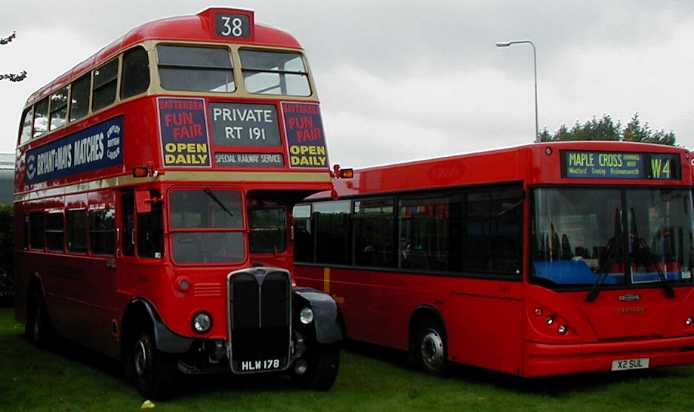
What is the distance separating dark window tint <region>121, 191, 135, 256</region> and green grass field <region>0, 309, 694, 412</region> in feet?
5.95

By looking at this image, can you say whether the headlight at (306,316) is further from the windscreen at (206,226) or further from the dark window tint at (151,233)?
the dark window tint at (151,233)

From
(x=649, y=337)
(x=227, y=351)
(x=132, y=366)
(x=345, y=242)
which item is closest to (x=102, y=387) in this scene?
(x=132, y=366)

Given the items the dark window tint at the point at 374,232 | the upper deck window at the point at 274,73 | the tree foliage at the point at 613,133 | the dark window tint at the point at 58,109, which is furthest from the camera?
the tree foliage at the point at 613,133

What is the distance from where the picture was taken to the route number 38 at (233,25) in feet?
43.0

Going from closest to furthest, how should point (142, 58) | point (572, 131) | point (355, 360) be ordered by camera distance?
point (142, 58), point (355, 360), point (572, 131)

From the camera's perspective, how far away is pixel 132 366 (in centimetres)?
1320

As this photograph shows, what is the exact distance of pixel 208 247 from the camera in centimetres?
1223

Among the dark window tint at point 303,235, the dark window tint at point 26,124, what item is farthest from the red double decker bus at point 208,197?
the dark window tint at point 26,124

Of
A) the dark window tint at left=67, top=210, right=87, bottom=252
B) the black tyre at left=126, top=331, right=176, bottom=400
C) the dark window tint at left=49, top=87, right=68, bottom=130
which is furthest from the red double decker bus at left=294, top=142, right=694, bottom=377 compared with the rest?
the dark window tint at left=49, top=87, right=68, bottom=130

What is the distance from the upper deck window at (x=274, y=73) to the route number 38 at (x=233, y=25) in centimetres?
→ 26

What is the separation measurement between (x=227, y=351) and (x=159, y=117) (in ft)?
9.39

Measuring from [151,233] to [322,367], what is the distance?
2.63 metres

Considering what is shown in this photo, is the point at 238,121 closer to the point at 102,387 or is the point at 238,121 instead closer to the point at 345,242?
the point at 102,387

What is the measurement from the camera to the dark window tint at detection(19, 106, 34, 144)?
19297 mm
